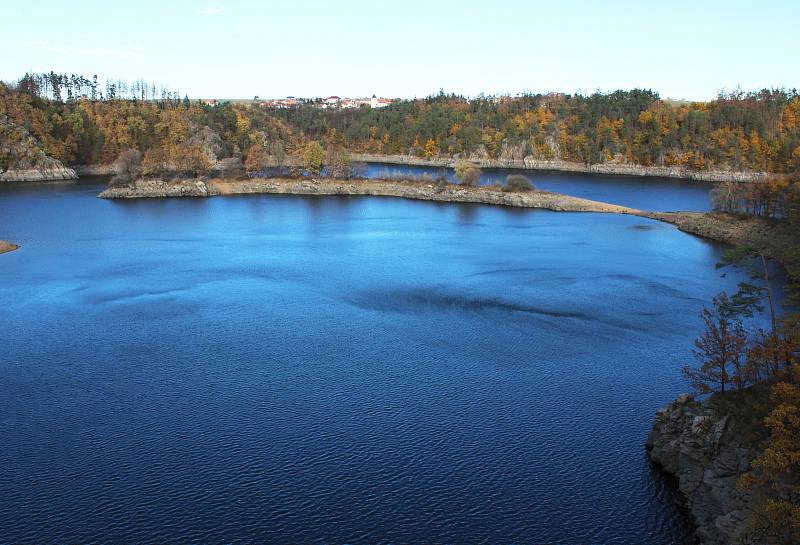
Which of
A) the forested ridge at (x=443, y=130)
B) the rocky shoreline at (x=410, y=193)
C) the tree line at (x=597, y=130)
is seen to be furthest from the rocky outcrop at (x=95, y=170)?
the tree line at (x=597, y=130)

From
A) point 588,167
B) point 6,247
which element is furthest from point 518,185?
point 6,247

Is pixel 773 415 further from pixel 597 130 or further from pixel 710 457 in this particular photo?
pixel 597 130

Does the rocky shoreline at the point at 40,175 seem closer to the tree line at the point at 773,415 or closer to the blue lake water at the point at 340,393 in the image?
the blue lake water at the point at 340,393

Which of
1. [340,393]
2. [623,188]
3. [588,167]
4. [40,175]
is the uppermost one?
[588,167]

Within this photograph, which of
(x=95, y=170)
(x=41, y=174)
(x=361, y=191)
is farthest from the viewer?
(x=95, y=170)

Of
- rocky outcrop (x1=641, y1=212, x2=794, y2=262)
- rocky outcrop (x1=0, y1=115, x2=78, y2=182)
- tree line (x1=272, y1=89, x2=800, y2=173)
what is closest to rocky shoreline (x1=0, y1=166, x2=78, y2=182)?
rocky outcrop (x1=0, y1=115, x2=78, y2=182)

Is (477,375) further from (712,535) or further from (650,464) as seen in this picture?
(712,535)

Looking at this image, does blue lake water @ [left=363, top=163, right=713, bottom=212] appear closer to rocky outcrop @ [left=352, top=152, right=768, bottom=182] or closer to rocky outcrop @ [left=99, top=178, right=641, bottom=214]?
rocky outcrop @ [left=352, top=152, right=768, bottom=182]
